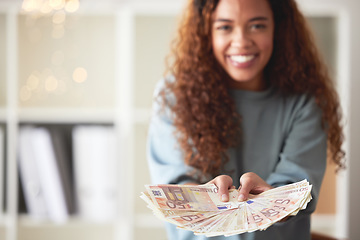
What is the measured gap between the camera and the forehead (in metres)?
1.26

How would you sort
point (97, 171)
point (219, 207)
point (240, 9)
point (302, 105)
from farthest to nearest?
point (97, 171) → point (302, 105) → point (240, 9) → point (219, 207)

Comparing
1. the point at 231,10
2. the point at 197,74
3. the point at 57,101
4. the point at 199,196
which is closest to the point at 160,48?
the point at 57,101

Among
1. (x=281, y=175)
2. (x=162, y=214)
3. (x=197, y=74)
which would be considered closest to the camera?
(x=162, y=214)

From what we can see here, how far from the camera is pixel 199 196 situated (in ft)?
3.18

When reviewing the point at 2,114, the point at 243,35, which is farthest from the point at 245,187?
the point at 2,114

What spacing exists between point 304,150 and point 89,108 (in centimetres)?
114

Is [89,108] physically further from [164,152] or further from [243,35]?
[243,35]

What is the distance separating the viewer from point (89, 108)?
2119 millimetres

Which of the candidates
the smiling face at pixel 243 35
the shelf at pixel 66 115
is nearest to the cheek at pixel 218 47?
the smiling face at pixel 243 35

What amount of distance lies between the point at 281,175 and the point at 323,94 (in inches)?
13.5

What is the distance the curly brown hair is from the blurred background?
0.58 meters

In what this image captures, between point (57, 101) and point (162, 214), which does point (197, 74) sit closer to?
point (162, 214)

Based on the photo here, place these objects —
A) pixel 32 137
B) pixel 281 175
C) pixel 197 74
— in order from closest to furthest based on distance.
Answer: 1. pixel 281 175
2. pixel 197 74
3. pixel 32 137

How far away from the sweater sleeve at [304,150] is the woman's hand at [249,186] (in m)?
0.19
